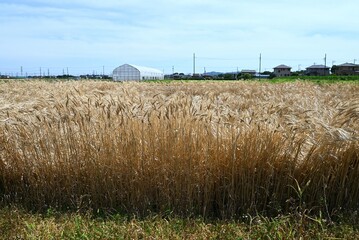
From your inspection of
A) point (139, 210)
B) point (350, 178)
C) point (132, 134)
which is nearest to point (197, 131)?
point (132, 134)

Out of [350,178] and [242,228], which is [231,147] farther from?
[350,178]

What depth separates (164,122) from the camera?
4.18m

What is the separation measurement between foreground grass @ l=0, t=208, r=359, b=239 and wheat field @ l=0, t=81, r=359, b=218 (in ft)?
0.69

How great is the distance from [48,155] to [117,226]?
1.34 meters

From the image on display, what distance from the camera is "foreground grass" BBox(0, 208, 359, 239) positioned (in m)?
3.43

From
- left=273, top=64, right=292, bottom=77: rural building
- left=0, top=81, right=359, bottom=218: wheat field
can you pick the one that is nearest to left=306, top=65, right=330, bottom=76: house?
left=273, top=64, right=292, bottom=77: rural building

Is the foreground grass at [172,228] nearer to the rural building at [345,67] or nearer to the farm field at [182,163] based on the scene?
the farm field at [182,163]

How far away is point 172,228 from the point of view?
3.62 meters

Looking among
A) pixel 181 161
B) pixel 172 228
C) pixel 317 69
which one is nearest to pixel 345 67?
pixel 317 69

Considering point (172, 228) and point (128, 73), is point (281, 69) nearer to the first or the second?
point (128, 73)

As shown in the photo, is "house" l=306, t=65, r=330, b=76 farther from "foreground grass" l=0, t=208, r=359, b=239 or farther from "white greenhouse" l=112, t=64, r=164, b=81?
"foreground grass" l=0, t=208, r=359, b=239

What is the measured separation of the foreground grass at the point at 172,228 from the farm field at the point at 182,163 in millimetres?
172

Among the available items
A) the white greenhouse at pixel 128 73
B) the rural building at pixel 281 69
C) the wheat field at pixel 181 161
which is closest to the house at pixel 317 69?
the rural building at pixel 281 69

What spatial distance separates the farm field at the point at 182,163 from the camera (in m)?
3.84
